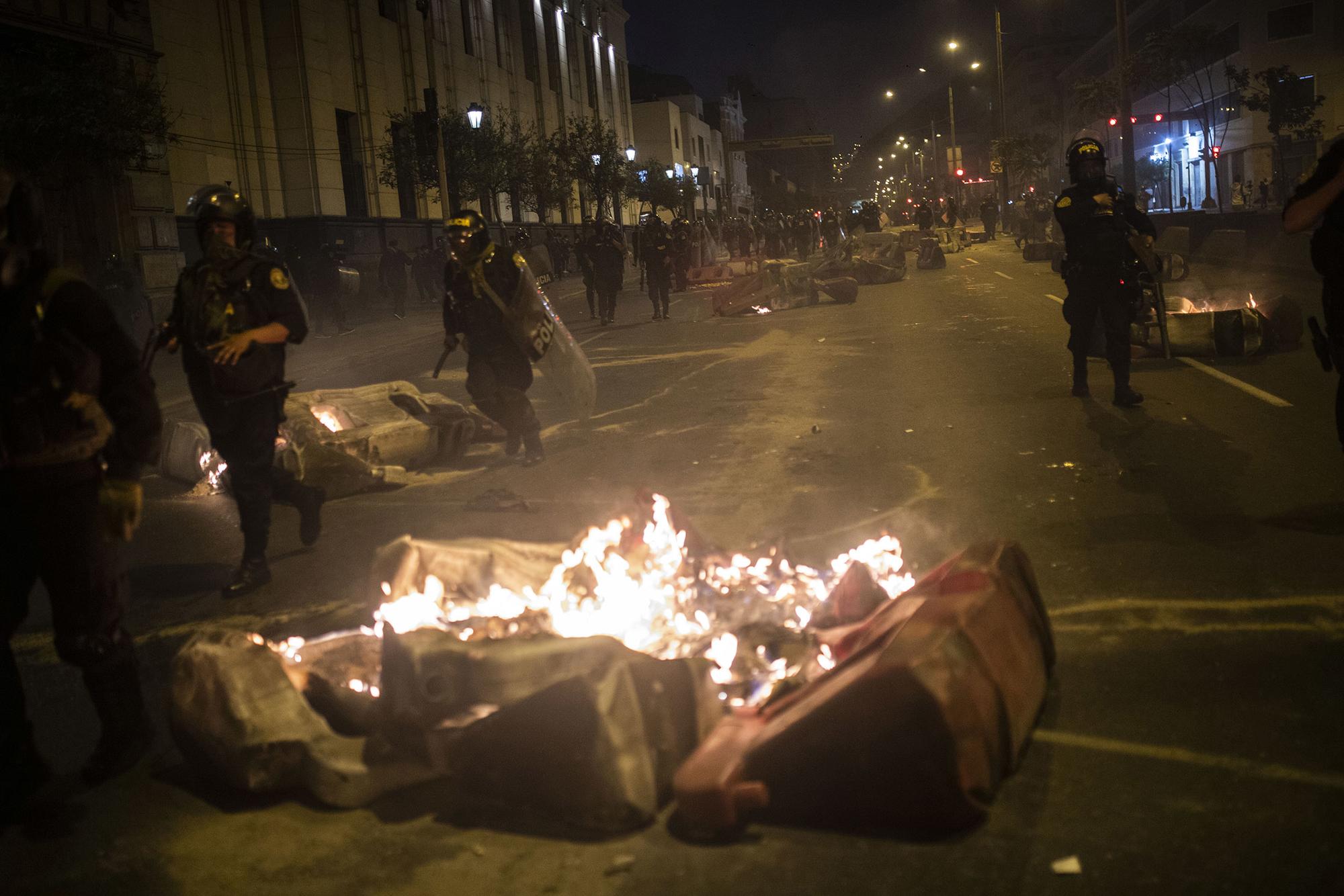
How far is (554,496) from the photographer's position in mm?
7730

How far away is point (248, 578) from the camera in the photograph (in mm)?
5922

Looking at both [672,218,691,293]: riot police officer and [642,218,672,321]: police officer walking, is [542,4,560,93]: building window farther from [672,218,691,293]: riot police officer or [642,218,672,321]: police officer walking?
[642,218,672,321]: police officer walking

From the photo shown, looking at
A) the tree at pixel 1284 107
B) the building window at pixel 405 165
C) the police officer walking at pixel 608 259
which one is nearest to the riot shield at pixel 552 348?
the police officer walking at pixel 608 259

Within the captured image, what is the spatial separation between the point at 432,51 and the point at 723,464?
38.4 m

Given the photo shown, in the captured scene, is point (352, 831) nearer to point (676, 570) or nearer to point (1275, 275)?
point (676, 570)

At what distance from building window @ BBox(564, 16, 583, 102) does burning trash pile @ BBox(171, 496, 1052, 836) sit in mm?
60344

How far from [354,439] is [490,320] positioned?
4.06 feet

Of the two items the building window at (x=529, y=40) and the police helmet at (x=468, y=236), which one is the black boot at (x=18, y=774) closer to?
the police helmet at (x=468, y=236)

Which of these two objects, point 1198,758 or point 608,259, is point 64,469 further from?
point 608,259

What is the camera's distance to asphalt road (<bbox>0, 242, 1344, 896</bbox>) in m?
3.16

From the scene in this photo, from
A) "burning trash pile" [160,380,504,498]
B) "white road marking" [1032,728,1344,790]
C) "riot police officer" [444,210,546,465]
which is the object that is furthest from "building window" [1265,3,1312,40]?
"white road marking" [1032,728,1344,790]

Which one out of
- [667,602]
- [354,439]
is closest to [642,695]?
[667,602]

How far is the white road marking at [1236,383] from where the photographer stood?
9.45 m

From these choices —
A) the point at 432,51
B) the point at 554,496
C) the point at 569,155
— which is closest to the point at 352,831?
the point at 554,496
